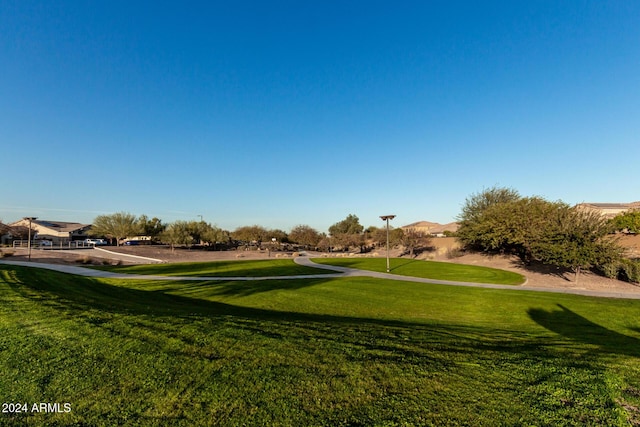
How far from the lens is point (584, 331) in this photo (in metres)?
8.47

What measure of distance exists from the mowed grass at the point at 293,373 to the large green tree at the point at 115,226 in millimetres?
57289

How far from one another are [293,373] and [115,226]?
65.4 meters

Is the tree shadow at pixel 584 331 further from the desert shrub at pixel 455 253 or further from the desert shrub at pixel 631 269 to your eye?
the desert shrub at pixel 455 253

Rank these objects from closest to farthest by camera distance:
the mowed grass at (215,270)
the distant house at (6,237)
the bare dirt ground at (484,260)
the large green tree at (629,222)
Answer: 1. the bare dirt ground at (484,260)
2. the mowed grass at (215,270)
3. the large green tree at (629,222)
4. the distant house at (6,237)

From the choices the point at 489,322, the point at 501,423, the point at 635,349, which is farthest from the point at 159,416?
the point at 489,322

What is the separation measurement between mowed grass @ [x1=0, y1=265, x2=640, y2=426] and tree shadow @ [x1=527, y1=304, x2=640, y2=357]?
0.11m

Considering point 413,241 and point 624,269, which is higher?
point 413,241

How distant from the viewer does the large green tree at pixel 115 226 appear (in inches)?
2179

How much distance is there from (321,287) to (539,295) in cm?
1175

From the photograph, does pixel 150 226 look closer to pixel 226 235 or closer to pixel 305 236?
pixel 226 235

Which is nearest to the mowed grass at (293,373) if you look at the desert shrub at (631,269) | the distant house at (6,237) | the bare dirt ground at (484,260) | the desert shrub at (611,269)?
the bare dirt ground at (484,260)

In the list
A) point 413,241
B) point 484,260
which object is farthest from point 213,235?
point 484,260

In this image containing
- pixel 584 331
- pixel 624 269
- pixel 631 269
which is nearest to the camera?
pixel 584 331

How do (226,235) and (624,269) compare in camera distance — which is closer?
(624,269)
